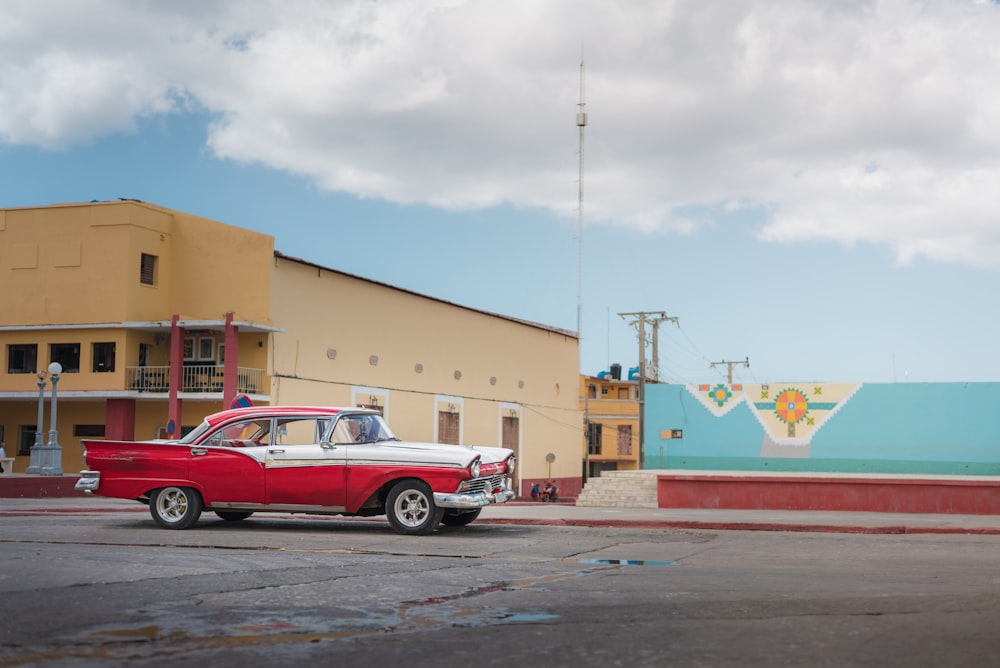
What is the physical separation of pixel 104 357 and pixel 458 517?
30.8 meters

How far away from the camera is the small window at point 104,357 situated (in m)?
42.0

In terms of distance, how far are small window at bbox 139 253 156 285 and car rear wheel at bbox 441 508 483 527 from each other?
3075 cm

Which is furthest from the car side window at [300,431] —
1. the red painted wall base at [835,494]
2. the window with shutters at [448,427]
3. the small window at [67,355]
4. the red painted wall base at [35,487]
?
the window with shutters at [448,427]

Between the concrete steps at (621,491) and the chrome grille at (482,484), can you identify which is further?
the concrete steps at (621,491)

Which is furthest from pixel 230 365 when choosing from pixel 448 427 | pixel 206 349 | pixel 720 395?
pixel 720 395

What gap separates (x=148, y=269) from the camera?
43250 mm

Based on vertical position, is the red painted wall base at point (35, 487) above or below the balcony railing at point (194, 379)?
below

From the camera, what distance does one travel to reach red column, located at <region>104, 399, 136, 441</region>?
42219 mm

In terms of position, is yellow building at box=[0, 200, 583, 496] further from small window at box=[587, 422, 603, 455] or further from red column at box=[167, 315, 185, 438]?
small window at box=[587, 422, 603, 455]

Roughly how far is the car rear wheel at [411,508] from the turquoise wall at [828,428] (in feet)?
118

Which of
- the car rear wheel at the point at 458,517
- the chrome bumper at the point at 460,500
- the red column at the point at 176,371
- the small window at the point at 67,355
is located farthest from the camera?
the small window at the point at 67,355

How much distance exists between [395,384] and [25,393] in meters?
15.2

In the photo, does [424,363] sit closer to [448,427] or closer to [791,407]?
[448,427]

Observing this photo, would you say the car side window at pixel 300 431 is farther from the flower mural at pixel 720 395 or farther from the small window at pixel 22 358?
the flower mural at pixel 720 395
